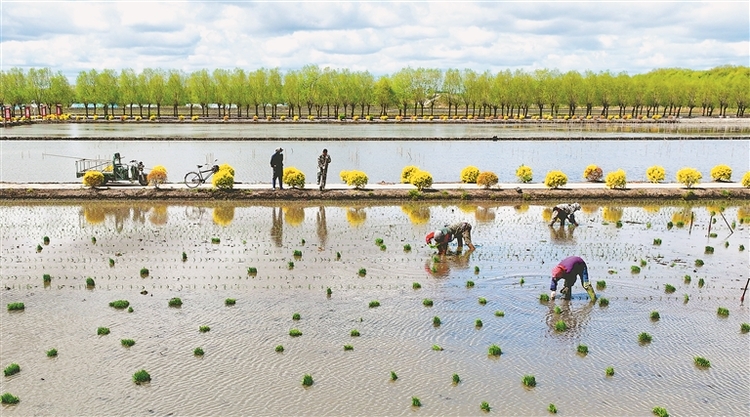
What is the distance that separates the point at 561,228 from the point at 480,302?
9.10m

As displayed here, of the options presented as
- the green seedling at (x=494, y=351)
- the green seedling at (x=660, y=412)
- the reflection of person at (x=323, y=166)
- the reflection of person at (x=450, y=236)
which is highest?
the reflection of person at (x=323, y=166)

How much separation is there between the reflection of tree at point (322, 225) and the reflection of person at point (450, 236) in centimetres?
369

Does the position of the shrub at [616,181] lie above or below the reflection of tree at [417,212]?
above

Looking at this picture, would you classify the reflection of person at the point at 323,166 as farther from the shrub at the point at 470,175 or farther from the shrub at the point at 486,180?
the shrub at the point at 486,180

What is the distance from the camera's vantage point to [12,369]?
1184 centimetres

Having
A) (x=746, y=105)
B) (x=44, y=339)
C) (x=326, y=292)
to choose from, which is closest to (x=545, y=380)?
(x=326, y=292)

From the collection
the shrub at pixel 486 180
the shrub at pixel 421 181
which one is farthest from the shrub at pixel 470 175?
the shrub at pixel 421 181

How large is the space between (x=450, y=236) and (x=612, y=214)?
10334mm

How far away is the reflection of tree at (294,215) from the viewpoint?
24.8m

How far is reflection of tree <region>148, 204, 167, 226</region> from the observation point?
24562 millimetres

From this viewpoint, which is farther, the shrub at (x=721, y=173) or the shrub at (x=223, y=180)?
the shrub at (x=721, y=173)

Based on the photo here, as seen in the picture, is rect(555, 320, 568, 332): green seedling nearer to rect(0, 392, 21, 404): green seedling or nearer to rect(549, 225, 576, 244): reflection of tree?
rect(549, 225, 576, 244): reflection of tree

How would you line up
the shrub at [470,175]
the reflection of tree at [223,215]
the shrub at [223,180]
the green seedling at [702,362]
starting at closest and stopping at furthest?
the green seedling at [702,362]
the reflection of tree at [223,215]
the shrub at [223,180]
the shrub at [470,175]

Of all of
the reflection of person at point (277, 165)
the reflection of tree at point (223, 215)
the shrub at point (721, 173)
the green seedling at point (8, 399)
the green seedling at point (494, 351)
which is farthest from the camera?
the shrub at point (721, 173)
